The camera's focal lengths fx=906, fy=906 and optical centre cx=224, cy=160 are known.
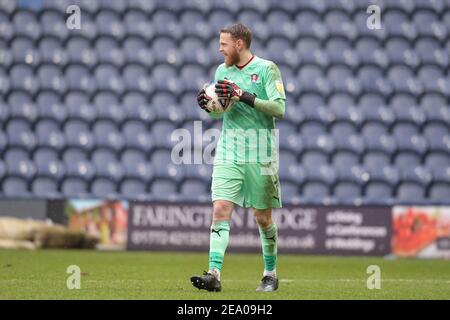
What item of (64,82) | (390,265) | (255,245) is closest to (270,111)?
(390,265)

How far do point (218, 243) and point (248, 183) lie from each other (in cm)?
61

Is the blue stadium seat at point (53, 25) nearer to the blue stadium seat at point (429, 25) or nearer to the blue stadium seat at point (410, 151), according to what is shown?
the blue stadium seat at point (410, 151)

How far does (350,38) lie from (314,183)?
3.57 metres

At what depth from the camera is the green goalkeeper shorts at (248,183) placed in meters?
7.47

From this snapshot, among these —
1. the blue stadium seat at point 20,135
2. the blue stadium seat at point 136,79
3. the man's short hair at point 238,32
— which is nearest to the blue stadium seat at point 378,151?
the blue stadium seat at point 136,79

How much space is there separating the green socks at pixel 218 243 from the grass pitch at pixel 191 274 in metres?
0.25

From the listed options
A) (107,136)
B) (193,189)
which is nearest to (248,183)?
(193,189)

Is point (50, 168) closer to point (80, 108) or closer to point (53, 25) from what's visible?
point (80, 108)

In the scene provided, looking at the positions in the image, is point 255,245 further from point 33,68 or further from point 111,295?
point 111,295

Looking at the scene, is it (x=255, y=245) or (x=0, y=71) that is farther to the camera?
(x=0, y=71)

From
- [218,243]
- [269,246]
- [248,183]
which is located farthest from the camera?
[269,246]

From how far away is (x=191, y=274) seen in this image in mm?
9742

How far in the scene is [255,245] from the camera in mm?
14203

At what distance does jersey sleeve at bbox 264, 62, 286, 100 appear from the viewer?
7.51 meters
